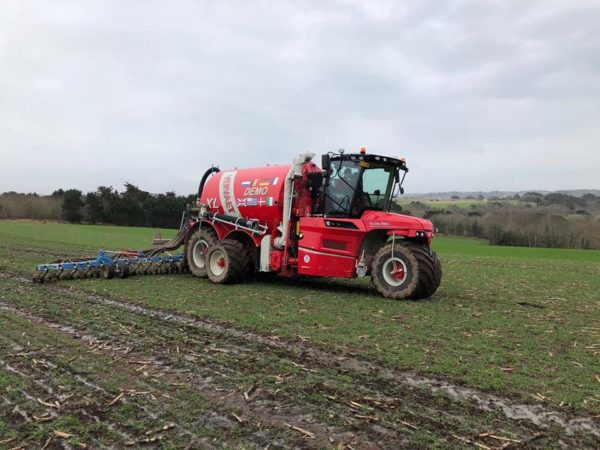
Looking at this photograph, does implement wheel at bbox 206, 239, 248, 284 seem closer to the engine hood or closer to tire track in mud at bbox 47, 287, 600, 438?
the engine hood

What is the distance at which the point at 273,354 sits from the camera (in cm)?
556

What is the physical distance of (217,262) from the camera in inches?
452

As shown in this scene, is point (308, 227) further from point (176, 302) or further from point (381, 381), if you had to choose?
point (381, 381)

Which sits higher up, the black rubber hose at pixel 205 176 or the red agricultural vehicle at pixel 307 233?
the black rubber hose at pixel 205 176

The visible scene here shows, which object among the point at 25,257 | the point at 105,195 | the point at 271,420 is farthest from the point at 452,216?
the point at 271,420

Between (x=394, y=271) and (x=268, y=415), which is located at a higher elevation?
(x=394, y=271)

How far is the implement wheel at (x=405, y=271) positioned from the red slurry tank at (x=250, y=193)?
269cm

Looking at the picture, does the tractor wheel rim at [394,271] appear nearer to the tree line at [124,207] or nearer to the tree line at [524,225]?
the tree line at [524,225]

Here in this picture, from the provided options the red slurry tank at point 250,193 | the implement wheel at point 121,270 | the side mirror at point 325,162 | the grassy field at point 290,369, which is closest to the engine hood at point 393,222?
the side mirror at point 325,162

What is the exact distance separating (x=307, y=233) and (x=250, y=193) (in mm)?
1948

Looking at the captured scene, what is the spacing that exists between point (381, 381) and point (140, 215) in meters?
62.1

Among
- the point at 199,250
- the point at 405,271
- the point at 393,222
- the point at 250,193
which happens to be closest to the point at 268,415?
the point at 405,271

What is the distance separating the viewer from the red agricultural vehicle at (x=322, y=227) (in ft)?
30.7

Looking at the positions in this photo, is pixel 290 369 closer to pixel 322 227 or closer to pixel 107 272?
pixel 322 227
